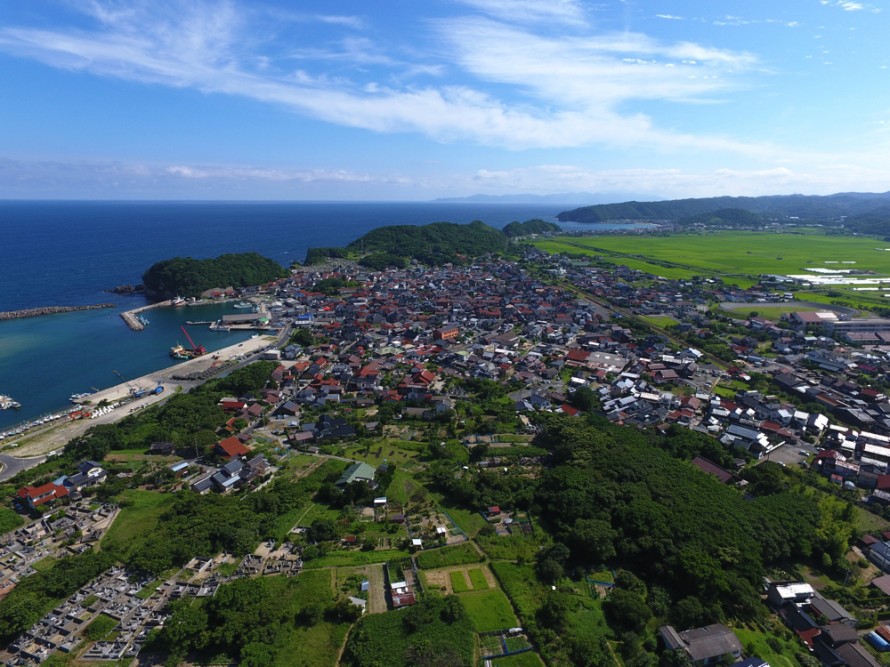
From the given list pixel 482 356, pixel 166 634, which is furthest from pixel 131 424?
pixel 482 356

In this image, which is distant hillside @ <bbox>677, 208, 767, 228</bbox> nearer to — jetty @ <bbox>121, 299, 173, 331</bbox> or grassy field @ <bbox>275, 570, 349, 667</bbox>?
jetty @ <bbox>121, 299, 173, 331</bbox>

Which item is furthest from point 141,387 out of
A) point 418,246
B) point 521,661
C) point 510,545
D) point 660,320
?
point 418,246

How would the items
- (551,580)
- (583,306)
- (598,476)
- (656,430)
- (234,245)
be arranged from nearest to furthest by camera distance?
(551,580), (598,476), (656,430), (583,306), (234,245)

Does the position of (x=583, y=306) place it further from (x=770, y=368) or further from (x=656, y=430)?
(x=656, y=430)

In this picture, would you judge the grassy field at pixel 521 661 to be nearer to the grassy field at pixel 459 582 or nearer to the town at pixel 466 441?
the town at pixel 466 441

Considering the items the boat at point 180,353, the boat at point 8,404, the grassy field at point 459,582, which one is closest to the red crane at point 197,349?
the boat at point 180,353

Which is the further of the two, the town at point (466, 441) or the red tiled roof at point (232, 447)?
the red tiled roof at point (232, 447)

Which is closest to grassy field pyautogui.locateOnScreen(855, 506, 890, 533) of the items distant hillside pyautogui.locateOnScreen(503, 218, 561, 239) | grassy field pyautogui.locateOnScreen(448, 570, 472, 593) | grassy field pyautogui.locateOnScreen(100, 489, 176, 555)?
grassy field pyautogui.locateOnScreen(448, 570, 472, 593)
